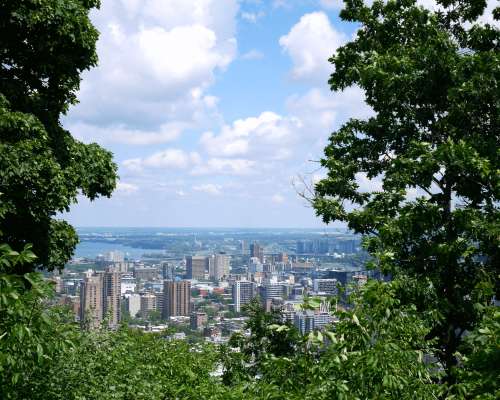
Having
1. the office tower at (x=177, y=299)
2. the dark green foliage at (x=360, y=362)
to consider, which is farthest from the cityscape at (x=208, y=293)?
the dark green foliage at (x=360, y=362)

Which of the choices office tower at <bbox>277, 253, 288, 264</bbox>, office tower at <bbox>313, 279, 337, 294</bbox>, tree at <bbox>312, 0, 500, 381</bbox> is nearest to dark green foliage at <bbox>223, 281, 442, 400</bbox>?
office tower at <bbox>313, 279, 337, 294</bbox>

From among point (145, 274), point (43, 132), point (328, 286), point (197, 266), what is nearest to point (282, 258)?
point (197, 266)

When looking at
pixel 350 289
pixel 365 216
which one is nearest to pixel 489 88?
pixel 365 216

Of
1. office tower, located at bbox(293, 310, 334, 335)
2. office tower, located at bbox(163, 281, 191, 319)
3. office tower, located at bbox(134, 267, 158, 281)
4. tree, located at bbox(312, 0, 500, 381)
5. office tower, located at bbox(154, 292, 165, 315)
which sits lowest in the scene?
office tower, located at bbox(134, 267, 158, 281)

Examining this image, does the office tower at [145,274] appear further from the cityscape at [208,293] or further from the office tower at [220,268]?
the office tower at [220,268]

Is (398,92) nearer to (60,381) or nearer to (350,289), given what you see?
(350,289)

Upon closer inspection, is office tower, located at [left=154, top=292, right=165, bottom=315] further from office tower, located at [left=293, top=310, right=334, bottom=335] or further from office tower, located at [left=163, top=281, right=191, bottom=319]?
office tower, located at [left=293, top=310, right=334, bottom=335]

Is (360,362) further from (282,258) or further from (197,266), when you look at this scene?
(197,266)
